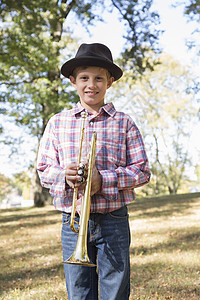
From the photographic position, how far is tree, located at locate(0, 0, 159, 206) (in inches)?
407

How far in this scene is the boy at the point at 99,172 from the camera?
7.08 feet

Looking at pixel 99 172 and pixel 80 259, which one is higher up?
pixel 99 172

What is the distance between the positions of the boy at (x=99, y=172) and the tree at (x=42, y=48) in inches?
307

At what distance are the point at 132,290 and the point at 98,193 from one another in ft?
8.06

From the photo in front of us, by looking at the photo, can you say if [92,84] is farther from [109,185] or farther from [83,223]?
[83,223]

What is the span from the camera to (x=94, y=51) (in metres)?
2.29

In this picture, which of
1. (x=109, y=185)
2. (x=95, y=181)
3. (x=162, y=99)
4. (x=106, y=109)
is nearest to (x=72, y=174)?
(x=95, y=181)

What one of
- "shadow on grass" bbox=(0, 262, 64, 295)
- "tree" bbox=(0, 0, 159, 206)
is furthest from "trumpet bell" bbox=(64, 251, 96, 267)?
"tree" bbox=(0, 0, 159, 206)

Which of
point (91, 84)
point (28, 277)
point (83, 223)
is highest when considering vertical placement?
point (91, 84)

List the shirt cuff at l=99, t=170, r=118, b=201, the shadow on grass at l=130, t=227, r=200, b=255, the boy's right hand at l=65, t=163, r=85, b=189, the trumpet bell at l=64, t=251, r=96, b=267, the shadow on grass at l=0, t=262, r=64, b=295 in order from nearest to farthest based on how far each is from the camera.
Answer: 1. the trumpet bell at l=64, t=251, r=96, b=267
2. the boy's right hand at l=65, t=163, r=85, b=189
3. the shirt cuff at l=99, t=170, r=118, b=201
4. the shadow on grass at l=0, t=262, r=64, b=295
5. the shadow on grass at l=130, t=227, r=200, b=255

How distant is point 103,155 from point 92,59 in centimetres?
60

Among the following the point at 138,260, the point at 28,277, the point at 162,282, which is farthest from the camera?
the point at 138,260

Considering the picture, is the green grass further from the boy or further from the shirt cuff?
the shirt cuff

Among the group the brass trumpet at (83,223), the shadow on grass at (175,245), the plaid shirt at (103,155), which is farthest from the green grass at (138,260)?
the brass trumpet at (83,223)
